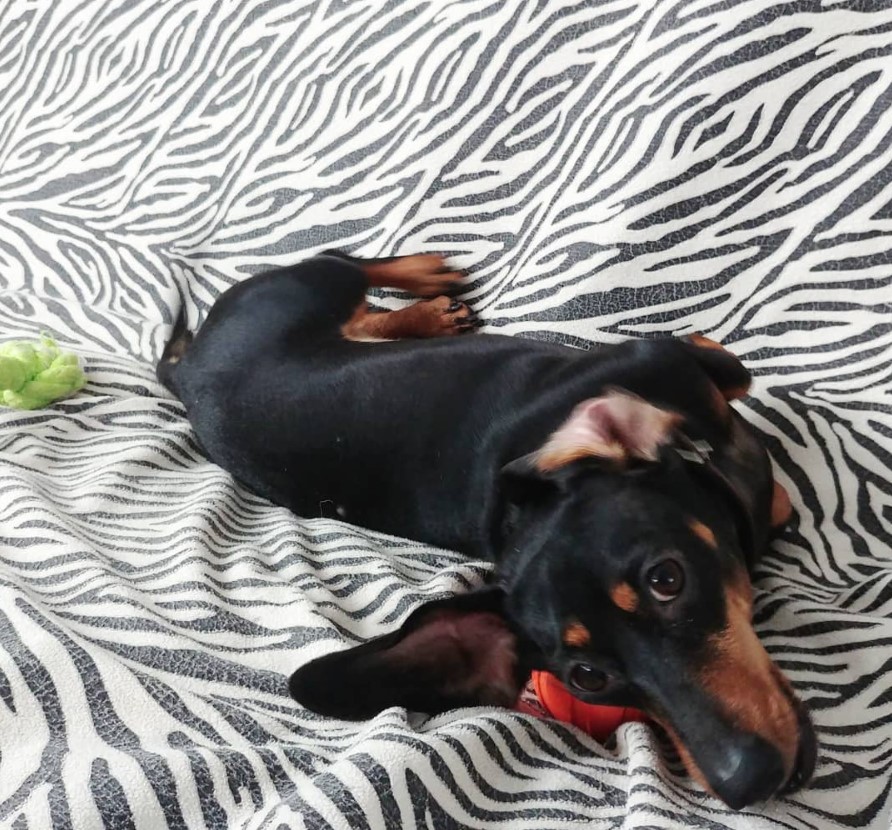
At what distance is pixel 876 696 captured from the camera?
1224 millimetres

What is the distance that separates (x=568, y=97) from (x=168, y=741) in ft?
4.38

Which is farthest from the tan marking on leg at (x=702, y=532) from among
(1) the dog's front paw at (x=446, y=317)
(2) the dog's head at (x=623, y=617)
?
(1) the dog's front paw at (x=446, y=317)

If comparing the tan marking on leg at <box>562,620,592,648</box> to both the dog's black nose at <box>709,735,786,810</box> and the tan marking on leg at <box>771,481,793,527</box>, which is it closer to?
the dog's black nose at <box>709,735,786,810</box>

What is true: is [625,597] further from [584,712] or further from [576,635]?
[584,712]

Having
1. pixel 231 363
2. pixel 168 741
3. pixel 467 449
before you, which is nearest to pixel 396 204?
pixel 231 363

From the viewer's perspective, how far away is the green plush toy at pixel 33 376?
6.48 ft

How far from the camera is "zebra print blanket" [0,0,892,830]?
3.66 ft

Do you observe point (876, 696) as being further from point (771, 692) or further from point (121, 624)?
point (121, 624)

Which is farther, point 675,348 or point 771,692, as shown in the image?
point 675,348

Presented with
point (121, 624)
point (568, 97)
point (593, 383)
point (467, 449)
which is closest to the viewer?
point (121, 624)

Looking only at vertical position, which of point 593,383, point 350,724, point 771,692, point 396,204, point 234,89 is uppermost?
point 234,89

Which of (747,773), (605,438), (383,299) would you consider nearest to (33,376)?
(383,299)

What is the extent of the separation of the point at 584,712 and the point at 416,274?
96 centimetres

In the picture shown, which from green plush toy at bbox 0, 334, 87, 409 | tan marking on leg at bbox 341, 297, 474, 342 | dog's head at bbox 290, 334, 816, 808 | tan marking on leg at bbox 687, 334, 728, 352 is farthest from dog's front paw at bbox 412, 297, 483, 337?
green plush toy at bbox 0, 334, 87, 409
